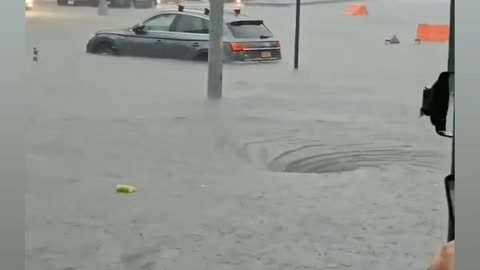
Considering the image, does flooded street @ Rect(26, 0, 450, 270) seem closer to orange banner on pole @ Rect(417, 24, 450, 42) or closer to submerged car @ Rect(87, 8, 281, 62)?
submerged car @ Rect(87, 8, 281, 62)

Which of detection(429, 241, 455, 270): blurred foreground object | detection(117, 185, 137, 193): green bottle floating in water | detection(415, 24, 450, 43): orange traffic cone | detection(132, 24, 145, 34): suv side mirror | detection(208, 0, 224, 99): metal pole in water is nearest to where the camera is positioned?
detection(429, 241, 455, 270): blurred foreground object

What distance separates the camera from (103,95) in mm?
13430

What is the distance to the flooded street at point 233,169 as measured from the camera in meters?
5.59

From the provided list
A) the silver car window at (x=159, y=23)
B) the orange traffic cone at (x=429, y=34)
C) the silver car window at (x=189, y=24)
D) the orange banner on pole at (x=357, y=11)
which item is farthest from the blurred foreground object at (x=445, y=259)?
the orange banner on pole at (x=357, y=11)

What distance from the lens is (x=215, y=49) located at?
45.4ft

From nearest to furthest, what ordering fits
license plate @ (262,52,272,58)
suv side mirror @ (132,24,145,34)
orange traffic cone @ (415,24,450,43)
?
license plate @ (262,52,272,58) → suv side mirror @ (132,24,145,34) → orange traffic cone @ (415,24,450,43)

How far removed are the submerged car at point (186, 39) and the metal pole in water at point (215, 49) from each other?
12.9 ft

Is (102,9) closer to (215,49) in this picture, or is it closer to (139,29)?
(139,29)

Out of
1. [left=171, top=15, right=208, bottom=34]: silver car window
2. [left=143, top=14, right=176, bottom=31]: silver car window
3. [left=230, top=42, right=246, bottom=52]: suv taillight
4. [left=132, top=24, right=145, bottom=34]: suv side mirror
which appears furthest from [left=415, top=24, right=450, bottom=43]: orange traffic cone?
[left=132, top=24, right=145, bottom=34]: suv side mirror

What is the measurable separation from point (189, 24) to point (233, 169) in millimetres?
10214

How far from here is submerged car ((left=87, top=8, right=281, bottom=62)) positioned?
706 inches

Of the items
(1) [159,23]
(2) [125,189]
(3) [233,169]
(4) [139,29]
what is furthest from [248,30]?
(2) [125,189]

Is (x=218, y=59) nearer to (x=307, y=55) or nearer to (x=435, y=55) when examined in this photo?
(x=307, y=55)

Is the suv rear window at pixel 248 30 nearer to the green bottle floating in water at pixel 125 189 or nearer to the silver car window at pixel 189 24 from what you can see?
the silver car window at pixel 189 24
